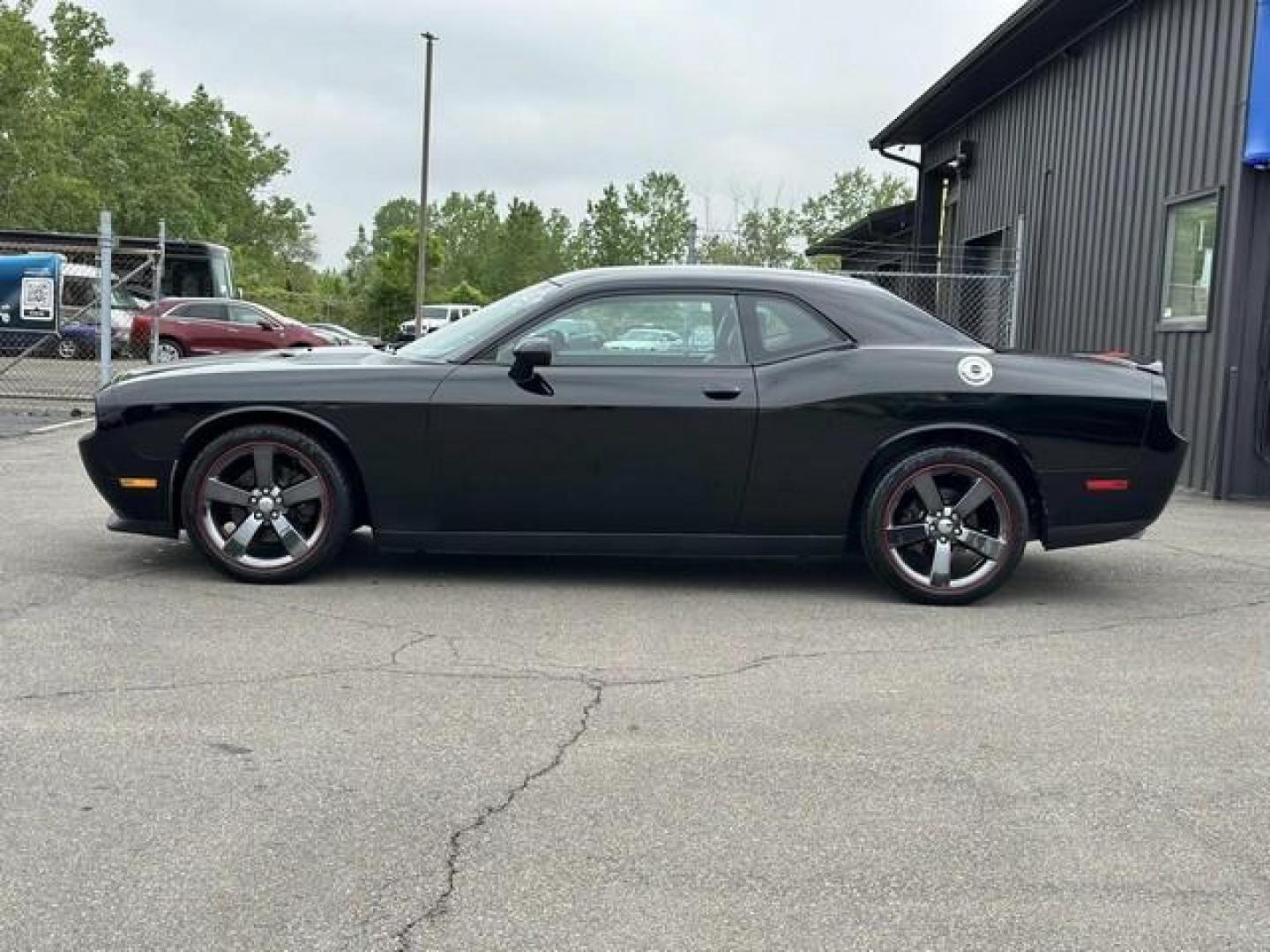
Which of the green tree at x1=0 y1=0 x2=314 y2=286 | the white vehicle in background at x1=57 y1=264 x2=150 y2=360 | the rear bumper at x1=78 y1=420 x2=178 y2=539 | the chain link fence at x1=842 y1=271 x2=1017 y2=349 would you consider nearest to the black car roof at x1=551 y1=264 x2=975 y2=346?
the rear bumper at x1=78 y1=420 x2=178 y2=539

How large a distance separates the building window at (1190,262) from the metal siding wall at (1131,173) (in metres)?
0.10

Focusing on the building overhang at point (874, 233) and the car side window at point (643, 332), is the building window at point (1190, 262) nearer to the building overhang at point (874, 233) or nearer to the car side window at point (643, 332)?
the car side window at point (643, 332)

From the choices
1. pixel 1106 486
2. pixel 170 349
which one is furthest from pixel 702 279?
pixel 170 349

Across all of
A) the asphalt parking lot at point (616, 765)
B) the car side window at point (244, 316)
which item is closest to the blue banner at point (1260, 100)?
the asphalt parking lot at point (616, 765)

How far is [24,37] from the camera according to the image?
103ft

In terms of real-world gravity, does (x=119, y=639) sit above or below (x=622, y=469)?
below

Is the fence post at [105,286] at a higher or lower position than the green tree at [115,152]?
lower

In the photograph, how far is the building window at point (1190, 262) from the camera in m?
10.1

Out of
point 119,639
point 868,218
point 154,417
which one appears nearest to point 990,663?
point 119,639

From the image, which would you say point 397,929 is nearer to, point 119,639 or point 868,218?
point 119,639

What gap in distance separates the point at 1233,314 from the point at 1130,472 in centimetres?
454

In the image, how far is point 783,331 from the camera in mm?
6027

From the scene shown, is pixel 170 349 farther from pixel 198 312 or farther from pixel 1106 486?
pixel 1106 486

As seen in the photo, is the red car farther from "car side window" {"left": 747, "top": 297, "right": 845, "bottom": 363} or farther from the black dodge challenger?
"car side window" {"left": 747, "top": 297, "right": 845, "bottom": 363}
